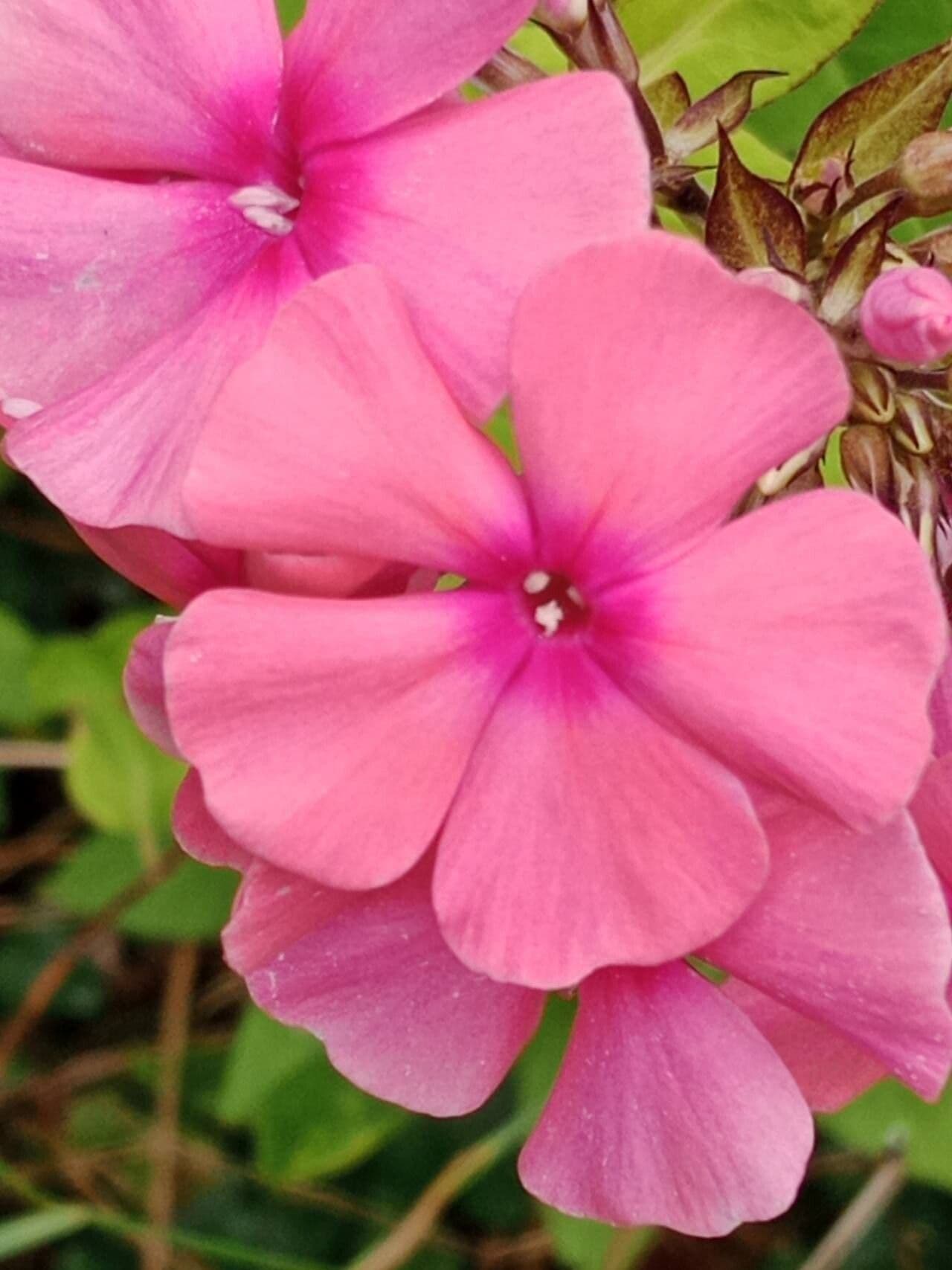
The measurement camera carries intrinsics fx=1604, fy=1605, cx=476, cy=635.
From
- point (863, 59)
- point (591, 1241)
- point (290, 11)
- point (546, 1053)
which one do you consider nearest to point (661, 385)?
point (863, 59)

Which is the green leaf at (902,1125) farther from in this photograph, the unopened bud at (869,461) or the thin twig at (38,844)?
the thin twig at (38,844)

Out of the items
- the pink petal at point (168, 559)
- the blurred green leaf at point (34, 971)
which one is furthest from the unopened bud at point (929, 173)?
the blurred green leaf at point (34, 971)

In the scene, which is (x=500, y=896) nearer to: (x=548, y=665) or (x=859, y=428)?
(x=548, y=665)

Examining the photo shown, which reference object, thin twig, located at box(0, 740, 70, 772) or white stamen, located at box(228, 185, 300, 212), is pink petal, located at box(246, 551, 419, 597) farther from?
thin twig, located at box(0, 740, 70, 772)

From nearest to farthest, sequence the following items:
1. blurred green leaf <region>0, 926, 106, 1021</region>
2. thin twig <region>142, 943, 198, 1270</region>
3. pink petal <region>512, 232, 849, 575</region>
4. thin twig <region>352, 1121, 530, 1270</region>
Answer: pink petal <region>512, 232, 849, 575</region>, thin twig <region>352, 1121, 530, 1270</region>, thin twig <region>142, 943, 198, 1270</region>, blurred green leaf <region>0, 926, 106, 1021</region>

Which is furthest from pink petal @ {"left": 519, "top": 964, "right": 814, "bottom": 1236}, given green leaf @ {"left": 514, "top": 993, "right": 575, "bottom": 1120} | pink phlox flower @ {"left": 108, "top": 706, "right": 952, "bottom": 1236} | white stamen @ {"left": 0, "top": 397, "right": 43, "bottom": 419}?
green leaf @ {"left": 514, "top": 993, "right": 575, "bottom": 1120}

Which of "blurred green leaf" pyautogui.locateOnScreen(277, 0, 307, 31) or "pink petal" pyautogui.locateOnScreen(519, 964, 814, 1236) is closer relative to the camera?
"pink petal" pyautogui.locateOnScreen(519, 964, 814, 1236)

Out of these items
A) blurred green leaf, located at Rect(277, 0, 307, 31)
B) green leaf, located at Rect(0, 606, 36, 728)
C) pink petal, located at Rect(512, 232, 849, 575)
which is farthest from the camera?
green leaf, located at Rect(0, 606, 36, 728)
